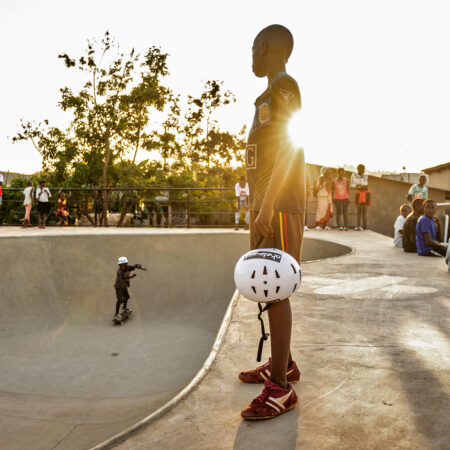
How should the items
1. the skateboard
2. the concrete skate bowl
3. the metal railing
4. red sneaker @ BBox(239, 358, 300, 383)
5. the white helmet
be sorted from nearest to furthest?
the white helmet
red sneaker @ BBox(239, 358, 300, 383)
the concrete skate bowl
the skateboard
the metal railing

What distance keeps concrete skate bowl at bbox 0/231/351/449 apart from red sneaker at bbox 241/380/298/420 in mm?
1538

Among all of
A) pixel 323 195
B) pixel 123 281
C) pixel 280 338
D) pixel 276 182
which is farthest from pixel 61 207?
pixel 280 338

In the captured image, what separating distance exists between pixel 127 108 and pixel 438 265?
2009 centimetres

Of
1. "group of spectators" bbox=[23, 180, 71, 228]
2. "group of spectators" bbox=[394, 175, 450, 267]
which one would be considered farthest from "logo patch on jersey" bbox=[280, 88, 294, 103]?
"group of spectators" bbox=[23, 180, 71, 228]

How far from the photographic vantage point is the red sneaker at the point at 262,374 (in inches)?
95.8

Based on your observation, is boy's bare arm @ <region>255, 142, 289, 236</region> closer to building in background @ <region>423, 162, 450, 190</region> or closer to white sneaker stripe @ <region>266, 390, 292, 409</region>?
white sneaker stripe @ <region>266, 390, 292, 409</region>

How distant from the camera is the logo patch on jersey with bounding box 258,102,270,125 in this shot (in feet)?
7.28

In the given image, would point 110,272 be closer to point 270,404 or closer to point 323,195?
point 323,195

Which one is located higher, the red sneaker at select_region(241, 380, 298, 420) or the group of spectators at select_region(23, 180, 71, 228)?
the group of spectators at select_region(23, 180, 71, 228)

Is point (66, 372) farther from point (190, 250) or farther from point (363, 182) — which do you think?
point (363, 182)

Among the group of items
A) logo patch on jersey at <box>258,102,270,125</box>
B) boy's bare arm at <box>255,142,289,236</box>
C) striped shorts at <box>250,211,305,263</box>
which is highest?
logo patch on jersey at <box>258,102,270,125</box>

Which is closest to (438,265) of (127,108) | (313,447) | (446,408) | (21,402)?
(446,408)

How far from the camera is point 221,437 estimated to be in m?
1.89

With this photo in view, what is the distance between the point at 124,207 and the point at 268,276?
16631 millimetres
